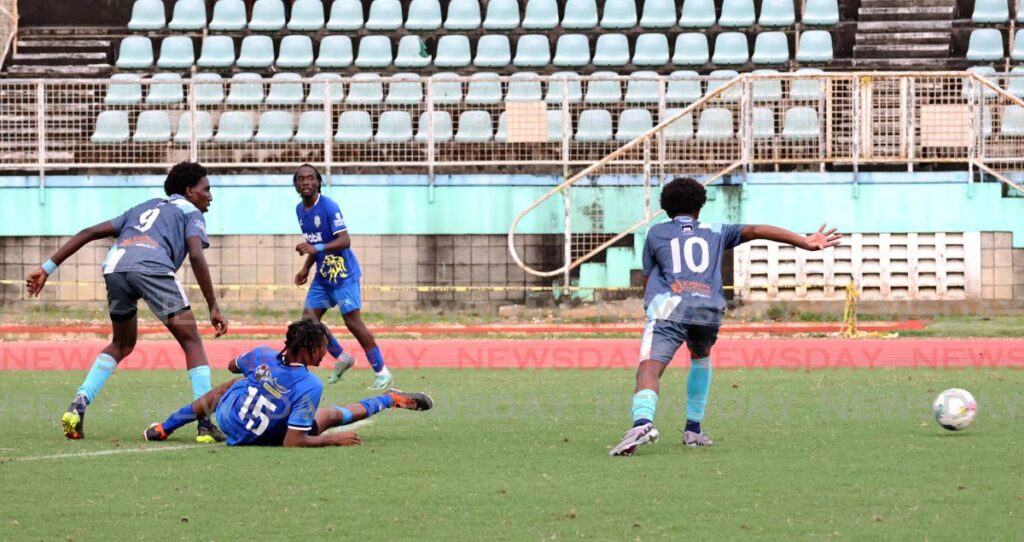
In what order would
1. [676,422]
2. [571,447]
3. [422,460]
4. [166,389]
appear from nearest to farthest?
[422,460], [571,447], [676,422], [166,389]

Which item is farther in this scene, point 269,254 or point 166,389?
point 269,254

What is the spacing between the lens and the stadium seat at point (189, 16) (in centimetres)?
2806

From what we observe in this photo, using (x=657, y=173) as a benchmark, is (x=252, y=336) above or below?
below

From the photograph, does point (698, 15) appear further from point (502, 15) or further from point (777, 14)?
point (502, 15)

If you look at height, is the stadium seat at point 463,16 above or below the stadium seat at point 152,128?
above

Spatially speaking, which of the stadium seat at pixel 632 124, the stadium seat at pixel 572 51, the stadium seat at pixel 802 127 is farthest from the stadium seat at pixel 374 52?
the stadium seat at pixel 802 127

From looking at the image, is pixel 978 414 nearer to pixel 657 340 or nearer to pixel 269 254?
pixel 657 340

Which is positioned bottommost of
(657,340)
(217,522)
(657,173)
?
(217,522)

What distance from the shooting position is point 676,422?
441 inches

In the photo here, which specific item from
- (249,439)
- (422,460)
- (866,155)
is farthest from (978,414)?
(866,155)

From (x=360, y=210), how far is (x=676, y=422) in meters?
12.7

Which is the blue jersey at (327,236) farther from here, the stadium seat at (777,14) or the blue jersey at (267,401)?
the stadium seat at (777,14)

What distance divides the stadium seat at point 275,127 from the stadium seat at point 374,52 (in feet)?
10.7

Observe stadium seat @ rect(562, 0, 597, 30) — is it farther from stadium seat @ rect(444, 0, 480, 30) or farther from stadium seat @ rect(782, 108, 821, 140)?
stadium seat @ rect(782, 108, 821, 140)
